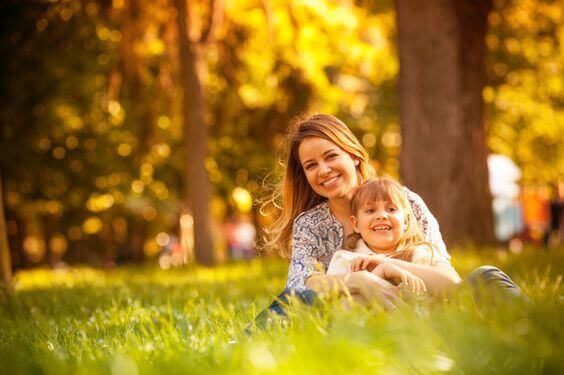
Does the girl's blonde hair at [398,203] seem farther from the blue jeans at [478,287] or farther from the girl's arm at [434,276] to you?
the blue jeans at [478,287]

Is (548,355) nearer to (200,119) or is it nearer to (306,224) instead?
(306,224)

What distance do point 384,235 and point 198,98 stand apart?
9.02 metres

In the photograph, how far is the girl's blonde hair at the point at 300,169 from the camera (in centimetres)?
515

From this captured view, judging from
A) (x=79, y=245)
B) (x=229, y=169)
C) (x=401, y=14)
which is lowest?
(x=79, y=245)

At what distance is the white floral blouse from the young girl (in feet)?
0.81

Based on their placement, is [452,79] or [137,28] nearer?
[452,79]

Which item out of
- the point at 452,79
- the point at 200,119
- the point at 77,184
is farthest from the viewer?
the point at 77,184

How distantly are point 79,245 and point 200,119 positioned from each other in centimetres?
1356

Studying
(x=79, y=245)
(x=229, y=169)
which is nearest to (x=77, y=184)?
(x=229, y=169)

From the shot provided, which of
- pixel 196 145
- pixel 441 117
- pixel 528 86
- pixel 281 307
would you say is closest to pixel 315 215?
pixel 281 307

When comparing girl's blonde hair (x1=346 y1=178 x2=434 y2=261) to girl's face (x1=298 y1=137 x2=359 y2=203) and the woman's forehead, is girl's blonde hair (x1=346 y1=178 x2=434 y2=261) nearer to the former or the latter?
girl's face (x1=298 y1=137 x2=359 y2=203)

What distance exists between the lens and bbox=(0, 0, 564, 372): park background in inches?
225

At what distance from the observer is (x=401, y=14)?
10961 millimetres

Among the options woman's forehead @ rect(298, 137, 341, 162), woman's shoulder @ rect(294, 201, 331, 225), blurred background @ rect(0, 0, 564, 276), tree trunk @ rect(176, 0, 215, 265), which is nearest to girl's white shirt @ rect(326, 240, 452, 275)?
woman's shoulder @ rect(294, 201, 331, 225)
